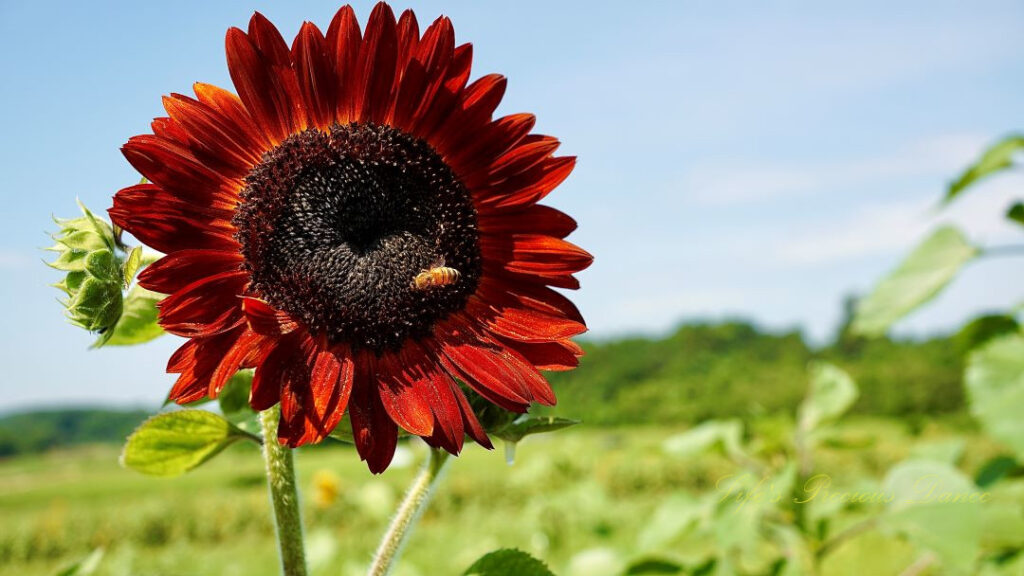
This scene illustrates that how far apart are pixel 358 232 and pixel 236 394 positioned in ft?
0.90

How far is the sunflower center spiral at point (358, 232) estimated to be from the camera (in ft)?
2.74

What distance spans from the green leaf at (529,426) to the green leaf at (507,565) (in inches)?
6.9

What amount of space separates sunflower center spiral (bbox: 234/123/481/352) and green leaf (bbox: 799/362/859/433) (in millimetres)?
1909

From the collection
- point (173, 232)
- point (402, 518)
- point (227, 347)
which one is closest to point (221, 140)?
point (173, 232)

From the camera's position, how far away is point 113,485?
25.2 meters

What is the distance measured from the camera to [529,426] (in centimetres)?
85

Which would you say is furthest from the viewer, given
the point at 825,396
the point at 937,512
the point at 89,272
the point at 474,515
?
the point at 474,515

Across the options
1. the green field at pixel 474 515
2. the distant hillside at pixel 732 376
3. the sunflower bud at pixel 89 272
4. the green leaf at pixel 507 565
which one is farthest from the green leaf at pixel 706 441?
the distant hillside at pixel 732 376

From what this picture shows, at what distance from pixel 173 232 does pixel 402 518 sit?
426 mm

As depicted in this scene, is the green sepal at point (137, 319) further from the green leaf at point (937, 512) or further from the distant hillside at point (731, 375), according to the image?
the distant hillside at point (731, 375)

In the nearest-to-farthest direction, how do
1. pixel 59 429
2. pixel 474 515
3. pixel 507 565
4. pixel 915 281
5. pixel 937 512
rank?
pixel 507 565 → pixel 937 512 → pixel 915 281 → pixel 474 515 → pixel 59 429

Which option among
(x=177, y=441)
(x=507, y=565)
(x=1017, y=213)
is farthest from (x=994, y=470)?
(x=177, y=441)

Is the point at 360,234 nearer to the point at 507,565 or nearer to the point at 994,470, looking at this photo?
the point at 507,565

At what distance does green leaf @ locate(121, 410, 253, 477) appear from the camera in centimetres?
95
